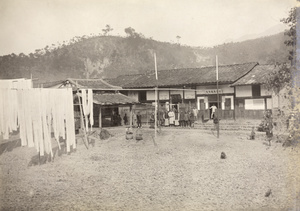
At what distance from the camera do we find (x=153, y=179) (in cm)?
827

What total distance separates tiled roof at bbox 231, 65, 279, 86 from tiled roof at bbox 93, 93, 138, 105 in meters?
7.58

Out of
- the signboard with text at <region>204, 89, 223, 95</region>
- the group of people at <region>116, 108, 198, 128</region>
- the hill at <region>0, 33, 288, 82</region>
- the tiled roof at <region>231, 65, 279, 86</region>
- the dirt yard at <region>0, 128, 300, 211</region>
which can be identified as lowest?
the dirt yard at <region>0, 128, 300, 211</region>

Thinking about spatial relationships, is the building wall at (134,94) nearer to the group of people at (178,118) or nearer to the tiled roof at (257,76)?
the group of people at (178,118)

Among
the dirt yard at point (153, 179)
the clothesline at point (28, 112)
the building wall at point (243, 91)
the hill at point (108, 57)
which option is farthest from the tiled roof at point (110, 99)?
the hill at point (108, 57)

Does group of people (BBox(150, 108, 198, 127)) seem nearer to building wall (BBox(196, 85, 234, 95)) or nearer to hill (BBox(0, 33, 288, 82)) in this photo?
building wall (BBox(196, 85, 234, 95))

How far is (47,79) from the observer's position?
3884cm

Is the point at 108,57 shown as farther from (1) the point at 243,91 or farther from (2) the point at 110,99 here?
(1) the point at 243,91

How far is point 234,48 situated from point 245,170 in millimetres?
44070

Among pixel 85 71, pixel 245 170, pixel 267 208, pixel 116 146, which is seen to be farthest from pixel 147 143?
pixel 85 71

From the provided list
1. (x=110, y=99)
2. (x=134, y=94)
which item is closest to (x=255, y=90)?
(x=134, y=94)

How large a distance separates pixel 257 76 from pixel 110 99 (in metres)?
10.1

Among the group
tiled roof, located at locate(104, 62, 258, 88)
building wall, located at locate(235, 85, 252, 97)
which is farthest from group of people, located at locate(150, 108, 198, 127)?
building wall, located at locate(235, 85, 252, 97)

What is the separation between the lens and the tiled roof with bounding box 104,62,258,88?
20753mm

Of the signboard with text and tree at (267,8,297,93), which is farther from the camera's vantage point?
the signboard with text
